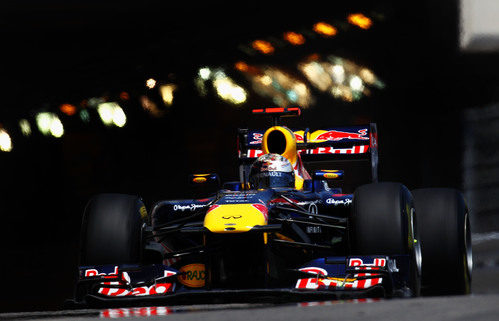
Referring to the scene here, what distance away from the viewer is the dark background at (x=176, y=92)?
49.8 feet

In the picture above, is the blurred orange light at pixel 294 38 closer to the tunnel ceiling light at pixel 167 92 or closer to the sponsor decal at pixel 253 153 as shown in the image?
the tunnel ceiling light at pixel 167 92

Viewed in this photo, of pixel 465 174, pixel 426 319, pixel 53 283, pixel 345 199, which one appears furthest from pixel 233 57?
pixel 426 319

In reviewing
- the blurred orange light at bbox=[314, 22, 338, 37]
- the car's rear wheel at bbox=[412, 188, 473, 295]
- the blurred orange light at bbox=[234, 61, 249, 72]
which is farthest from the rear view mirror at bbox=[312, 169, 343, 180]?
the blurred orange light at bbox=[314, 22, 338, 37]

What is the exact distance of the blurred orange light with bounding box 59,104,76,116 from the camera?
1652 cm

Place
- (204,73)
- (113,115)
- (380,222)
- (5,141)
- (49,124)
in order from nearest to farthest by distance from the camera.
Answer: (380,222), (5,141), (49,124), (113,115), (204,73)

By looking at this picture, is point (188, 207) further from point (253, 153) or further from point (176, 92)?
point (176, 92)

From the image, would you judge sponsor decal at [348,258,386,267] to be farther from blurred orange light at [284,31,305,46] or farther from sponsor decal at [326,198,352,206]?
blurred orange light at [284,31,305,46]

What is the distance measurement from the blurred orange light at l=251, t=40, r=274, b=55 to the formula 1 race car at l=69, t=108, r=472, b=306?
8.52 metres

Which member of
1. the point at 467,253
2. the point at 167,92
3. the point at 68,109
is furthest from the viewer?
the point at 167,92

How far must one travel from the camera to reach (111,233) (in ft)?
24.9

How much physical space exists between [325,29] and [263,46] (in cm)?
114

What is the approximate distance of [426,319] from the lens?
168 inches


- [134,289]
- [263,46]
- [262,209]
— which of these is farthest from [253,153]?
[263,46]

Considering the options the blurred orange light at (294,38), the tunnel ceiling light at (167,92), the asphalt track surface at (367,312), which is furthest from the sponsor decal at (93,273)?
the blurred orange light at (294,38)
